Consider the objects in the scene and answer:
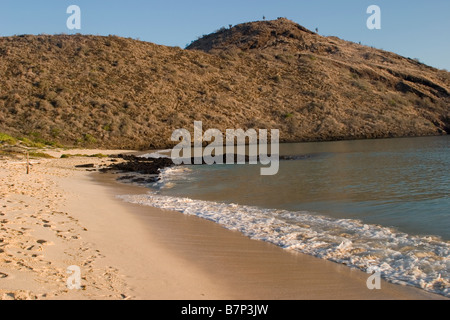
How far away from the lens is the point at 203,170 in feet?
77.5

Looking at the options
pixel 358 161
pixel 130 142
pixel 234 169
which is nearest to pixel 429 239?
pixel 234 169

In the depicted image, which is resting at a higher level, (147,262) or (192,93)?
(192,93)

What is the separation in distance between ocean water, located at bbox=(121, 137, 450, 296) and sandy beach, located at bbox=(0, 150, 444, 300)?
24.8 inches

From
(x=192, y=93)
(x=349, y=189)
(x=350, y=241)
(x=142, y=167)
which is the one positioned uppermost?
(x=192, y=93)

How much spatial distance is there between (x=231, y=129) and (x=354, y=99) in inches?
790

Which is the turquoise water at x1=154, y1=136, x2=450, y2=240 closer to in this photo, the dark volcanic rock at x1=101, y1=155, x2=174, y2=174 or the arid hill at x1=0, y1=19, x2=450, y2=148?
the dark volcanic rock at x1=101, y1=155, x2=174, y2=174

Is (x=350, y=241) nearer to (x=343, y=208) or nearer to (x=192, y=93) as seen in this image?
(x=343, y=208)

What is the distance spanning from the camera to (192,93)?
53750 mm

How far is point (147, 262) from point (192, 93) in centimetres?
4785

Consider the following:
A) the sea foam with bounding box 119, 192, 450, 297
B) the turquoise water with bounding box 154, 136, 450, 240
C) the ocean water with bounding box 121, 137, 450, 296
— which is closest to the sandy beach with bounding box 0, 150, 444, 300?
the sea foam with bounding box 119, 192, 450, 297

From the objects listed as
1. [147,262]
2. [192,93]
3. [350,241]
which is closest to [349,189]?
[350,241]

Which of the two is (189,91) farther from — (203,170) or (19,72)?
(203,170)

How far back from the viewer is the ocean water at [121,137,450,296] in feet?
25.0

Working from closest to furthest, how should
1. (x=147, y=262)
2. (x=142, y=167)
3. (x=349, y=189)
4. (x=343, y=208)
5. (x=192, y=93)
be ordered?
(x=147, y=262), (x=343, y=208), (x=349, y=189), (x=142, y=167), (x=192, y=93)
